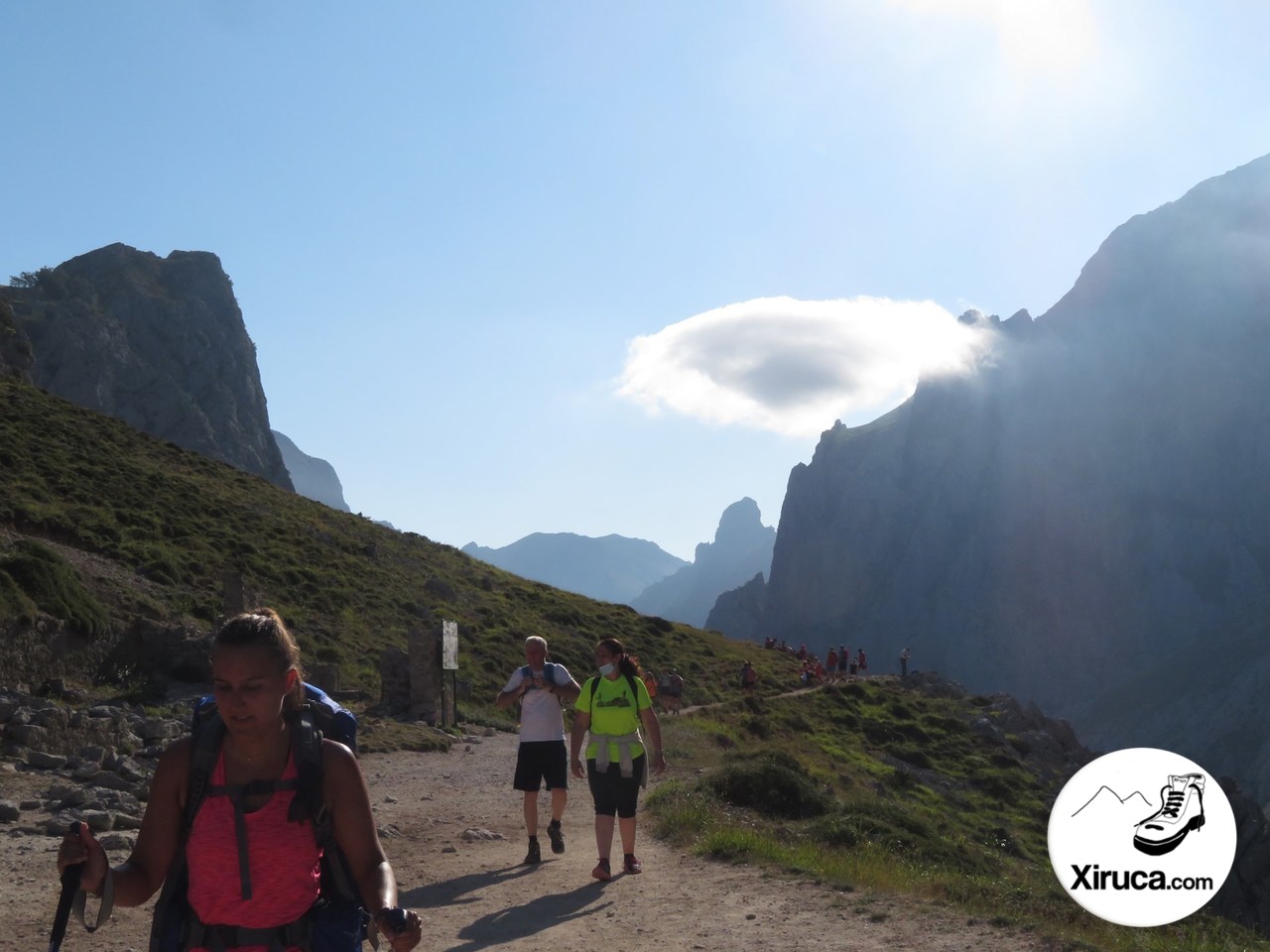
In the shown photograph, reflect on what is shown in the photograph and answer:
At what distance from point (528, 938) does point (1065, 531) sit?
112102 millimetres

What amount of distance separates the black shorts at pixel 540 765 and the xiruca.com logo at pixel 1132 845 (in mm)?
4165

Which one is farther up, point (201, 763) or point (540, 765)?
point (201, 763)

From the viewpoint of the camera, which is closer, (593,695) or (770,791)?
(593,695)

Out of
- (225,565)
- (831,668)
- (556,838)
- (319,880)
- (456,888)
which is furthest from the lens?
(831,668)

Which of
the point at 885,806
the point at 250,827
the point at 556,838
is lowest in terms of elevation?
the point at 885,806

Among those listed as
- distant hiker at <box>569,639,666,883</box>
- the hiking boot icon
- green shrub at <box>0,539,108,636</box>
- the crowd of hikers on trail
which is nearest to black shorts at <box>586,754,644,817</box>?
distant hiker at <box>569,639,666,883</box>

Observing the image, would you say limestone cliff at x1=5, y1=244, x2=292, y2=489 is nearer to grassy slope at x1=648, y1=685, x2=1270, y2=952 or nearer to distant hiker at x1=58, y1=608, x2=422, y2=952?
grassy slope at x1=648, y1=685, x2=1270, y2=952

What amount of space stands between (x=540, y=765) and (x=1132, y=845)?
4.86m

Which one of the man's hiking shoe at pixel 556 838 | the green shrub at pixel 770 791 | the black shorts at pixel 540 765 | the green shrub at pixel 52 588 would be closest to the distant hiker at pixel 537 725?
the black shorts at pixel 540 765

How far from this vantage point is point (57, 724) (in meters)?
12.6

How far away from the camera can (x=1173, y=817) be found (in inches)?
310

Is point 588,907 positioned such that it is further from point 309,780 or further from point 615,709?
point 309,780

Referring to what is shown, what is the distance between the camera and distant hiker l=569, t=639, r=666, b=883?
8.69 meters

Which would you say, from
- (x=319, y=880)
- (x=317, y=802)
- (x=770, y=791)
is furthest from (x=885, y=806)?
(x=317, y=802)
